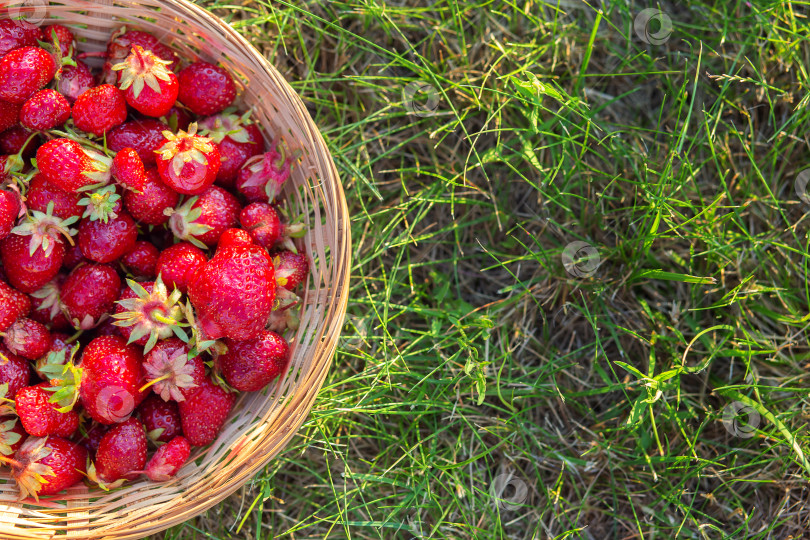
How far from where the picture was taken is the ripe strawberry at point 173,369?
1.29 metres

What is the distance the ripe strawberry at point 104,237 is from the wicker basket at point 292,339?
366 millimetres

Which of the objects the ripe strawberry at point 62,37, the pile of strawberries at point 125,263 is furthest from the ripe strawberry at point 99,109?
the ripe strawberry at point 62,37

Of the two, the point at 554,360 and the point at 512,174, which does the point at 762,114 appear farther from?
the point at 554,360

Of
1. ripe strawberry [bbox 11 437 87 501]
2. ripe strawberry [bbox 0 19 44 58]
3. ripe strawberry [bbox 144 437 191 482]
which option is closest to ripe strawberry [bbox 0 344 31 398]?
ripe strawberry [bbox 11 437 87 501]

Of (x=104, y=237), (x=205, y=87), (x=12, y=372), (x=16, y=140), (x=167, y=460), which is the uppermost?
(x=205, y=87)

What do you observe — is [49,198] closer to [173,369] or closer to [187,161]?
[187,161]

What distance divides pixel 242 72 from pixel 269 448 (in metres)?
0.80

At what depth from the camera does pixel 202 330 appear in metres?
1.29

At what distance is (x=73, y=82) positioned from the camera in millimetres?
1370

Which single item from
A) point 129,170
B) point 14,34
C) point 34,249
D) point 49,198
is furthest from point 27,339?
point 14,34

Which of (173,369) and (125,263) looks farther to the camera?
(125,263)

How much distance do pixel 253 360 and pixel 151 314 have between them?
8.7 inches

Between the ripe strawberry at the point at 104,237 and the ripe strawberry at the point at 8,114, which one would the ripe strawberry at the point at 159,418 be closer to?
the ripe strawberry at the point at 104,237

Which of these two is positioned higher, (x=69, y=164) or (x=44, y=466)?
(x=69, y=164)
